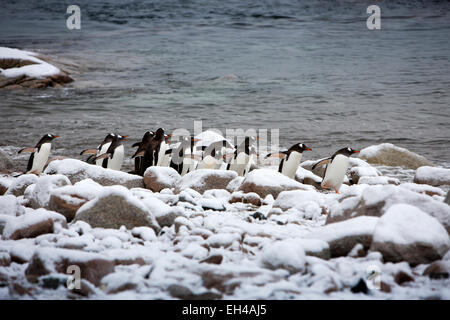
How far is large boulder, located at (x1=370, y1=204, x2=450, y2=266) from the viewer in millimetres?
1962

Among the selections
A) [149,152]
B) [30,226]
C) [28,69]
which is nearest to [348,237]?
[30,226]

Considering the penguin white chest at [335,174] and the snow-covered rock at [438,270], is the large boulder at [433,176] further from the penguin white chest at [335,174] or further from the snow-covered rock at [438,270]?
the snow-covered rock at [438,270]

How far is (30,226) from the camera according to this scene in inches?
91.7

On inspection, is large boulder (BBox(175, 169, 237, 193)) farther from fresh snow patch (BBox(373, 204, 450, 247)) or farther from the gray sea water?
the gray sea water

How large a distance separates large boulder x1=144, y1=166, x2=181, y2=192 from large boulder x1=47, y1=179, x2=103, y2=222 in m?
1.06

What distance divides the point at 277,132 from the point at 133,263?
6.41 meters

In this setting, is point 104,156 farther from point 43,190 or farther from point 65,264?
point 65,264

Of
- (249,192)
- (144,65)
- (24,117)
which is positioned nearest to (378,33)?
(144,65)

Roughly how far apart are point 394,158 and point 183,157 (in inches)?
96.0

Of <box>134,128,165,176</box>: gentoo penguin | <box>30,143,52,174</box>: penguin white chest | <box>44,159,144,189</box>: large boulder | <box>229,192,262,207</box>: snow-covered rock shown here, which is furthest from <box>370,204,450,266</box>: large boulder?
<box>30,143,52,174</box>: penguin white chest

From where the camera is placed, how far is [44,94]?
449 inches

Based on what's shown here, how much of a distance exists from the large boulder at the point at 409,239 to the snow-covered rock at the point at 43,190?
1816 mm

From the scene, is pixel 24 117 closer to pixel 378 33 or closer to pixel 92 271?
pixel 92 271

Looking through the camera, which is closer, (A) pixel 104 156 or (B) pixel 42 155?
(A) pixel 104 156
